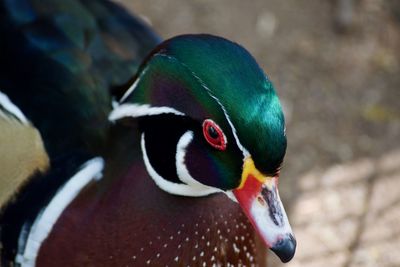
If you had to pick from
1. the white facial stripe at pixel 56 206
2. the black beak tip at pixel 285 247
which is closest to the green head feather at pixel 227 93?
the black beak tip at pixel 285 247

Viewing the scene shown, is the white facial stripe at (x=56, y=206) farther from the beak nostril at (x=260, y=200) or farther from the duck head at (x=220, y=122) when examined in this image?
the beak nostril at (x=260, y=200)

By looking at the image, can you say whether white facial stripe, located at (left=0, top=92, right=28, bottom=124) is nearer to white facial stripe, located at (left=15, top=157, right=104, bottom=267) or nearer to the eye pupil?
white facial stripe, located at (left=15, top=157, right=104, bottom=267)

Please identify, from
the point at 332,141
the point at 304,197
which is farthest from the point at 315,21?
the point at 304,197

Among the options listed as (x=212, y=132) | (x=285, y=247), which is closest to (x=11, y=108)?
(x=212, y=132)

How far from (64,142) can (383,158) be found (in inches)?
55.7

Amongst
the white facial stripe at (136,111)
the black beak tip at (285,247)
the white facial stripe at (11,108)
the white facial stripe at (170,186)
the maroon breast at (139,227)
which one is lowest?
the white facial stripe at (11,108)

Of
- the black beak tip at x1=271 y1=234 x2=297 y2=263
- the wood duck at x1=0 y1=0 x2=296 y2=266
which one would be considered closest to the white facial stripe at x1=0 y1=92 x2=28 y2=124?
the wood duck at x1=0 y1=0 x2=296 y2=266

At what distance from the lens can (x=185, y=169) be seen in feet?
4.33

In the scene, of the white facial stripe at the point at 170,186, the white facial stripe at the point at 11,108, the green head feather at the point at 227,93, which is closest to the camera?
the green head feather at the point at 227,93

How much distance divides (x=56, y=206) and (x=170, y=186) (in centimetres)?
25

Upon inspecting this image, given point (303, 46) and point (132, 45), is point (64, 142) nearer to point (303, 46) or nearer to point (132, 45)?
point (132, 45)

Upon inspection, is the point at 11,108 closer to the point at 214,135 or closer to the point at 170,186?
the point at 170,186

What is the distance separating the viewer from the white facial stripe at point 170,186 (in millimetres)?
1385

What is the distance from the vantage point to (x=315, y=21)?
290cm
